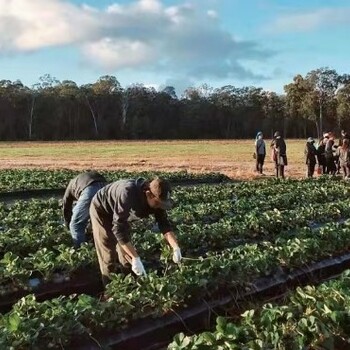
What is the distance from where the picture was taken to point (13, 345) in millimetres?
4148

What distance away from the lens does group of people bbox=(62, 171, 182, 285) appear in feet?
17.6

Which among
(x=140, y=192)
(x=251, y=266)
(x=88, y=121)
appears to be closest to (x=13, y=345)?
(x=140, y=192)

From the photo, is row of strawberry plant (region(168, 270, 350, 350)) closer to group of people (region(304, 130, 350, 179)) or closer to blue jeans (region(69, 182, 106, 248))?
blue jeans (region(69, 182, 106, 248))

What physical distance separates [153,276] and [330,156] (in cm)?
1677

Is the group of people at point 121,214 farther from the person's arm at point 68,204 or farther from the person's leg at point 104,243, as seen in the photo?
the person's arm at point 68,204

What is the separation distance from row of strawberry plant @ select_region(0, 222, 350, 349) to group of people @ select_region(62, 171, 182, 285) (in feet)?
1.13

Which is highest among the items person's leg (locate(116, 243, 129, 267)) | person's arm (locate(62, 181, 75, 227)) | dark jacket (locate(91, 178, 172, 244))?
dark jacket (locate(91, 178, 172, 244))

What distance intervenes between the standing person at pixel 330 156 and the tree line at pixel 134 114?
4701 centimetres

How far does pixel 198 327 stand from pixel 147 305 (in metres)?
0.67

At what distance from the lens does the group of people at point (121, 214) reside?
17.6 ft

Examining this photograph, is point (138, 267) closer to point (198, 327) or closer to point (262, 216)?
point (198, 327)

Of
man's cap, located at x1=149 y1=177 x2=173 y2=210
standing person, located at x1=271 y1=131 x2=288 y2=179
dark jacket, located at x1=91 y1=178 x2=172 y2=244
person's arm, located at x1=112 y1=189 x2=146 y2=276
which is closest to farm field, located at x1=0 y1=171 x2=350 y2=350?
person's arm, located at x1=112 y1=189 x2=146 y2=276

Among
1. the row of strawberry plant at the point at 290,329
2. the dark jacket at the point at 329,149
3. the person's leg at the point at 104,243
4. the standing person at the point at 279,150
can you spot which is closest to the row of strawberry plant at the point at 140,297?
the person's leg at the point at 104,243

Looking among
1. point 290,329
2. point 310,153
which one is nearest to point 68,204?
point 290,329
